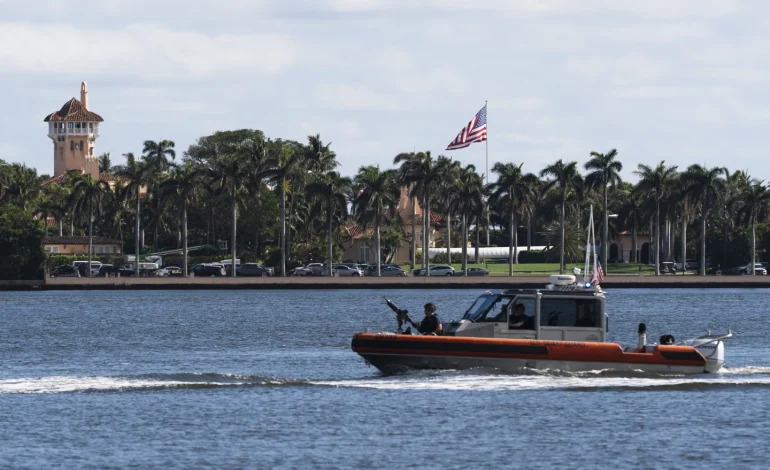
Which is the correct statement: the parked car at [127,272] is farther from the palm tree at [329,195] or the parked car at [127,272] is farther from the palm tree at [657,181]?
the palm tree at [657,181]

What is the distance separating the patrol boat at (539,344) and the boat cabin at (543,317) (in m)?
0.03

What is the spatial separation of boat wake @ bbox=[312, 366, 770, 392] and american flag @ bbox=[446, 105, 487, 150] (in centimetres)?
8045

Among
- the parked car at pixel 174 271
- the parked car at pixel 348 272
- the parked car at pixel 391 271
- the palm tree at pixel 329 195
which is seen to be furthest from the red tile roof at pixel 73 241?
the parked car at pixel 391 271

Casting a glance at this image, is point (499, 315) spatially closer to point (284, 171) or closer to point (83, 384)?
point (83, 384)

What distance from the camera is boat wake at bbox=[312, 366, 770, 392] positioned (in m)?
36.2

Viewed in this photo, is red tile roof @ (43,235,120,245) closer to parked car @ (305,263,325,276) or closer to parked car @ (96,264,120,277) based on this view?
parked car @ (96,264,120,277)

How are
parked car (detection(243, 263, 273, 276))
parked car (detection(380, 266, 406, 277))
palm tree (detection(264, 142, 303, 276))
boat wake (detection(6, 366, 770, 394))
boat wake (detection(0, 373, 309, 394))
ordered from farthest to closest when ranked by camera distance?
parked car (detection(380, 266, 406, 277)), parked car (detection(243, 263, 273, 276)), palm tree (detection(264, 142, 303, 276)), boat wake (detection(0, 373, 309, 394)), boat wake (detection(6, 366, 770, 394))

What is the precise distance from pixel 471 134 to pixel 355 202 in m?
23.0

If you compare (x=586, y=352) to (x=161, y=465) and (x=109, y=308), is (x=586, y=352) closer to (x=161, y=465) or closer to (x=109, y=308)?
(x=161, y=465)

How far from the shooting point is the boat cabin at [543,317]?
37438mm

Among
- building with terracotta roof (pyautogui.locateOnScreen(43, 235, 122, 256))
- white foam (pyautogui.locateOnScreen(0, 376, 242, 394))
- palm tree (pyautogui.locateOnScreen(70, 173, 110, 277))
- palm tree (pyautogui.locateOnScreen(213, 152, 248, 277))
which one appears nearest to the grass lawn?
palm tree (pyautogui.locateOnScreen(213, 152, 248, 277))

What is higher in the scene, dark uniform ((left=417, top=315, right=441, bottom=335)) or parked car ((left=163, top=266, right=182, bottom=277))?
parked car ((left=163, top=266, right=182, bottom=277))

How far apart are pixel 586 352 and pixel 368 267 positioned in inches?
4118

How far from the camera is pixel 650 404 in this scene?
113ft
